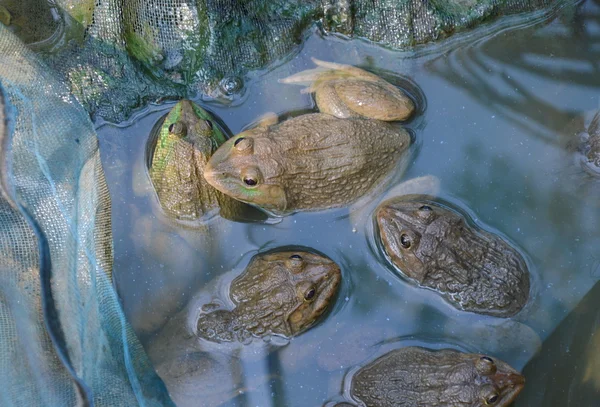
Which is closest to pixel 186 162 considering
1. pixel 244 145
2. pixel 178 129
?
pixel 178 129

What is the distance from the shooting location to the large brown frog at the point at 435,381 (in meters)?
3.29

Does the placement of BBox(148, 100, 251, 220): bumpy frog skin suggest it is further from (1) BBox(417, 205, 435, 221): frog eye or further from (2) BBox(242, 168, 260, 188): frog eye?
(1) BBox(417, 205, 435, 221): frog eye

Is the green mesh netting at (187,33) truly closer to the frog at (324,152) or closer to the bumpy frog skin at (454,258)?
the frog at (324,152)

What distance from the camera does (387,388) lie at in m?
3.44

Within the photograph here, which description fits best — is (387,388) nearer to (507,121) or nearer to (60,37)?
(507,121)

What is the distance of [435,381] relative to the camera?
3.38 meters

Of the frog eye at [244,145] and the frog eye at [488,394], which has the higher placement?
the frog eye at [244,145]

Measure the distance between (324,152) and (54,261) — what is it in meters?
1.72

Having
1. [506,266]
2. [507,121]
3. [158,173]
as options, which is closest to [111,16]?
[158,173]

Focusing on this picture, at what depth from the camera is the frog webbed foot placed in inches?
145

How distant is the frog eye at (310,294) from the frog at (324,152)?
597mm

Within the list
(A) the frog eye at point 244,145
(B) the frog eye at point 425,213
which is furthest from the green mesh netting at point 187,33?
(B) the frog eye at point 425,213

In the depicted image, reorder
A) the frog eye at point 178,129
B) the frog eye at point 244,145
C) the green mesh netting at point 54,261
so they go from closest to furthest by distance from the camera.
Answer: the green mesh netting at point 54,261, the frog eye at point 244,145, the frog eye at point 178,129

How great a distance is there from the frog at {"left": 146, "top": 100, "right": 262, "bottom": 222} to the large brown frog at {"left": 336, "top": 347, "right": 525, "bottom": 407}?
56.2 inches
